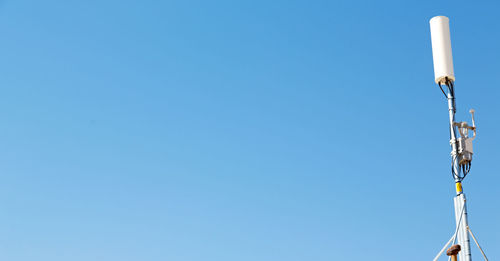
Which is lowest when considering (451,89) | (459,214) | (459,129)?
(459,214)

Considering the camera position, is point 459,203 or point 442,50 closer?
point 459,203

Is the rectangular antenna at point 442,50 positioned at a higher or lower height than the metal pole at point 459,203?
higher

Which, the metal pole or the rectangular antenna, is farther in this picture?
the rectangular antenna

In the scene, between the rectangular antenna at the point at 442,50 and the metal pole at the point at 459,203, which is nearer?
the metal pole at the point at 459,203

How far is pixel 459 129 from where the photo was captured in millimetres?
15047

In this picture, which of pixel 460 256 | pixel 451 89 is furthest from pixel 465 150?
pixel 460 256

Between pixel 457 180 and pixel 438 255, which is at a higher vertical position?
pixel 457 180

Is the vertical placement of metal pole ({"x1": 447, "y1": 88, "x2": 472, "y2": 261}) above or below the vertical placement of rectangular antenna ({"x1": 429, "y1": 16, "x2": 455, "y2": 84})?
below

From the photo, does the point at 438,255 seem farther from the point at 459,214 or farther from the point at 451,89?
the point at 451,89

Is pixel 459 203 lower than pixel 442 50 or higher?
lower

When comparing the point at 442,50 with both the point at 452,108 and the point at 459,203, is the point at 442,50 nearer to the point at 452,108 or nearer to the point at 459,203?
the point at 452,108

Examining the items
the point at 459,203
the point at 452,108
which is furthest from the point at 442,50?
the point at 459,203

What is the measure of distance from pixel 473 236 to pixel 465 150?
6.91 ft

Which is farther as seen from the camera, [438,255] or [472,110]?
[472,110]
